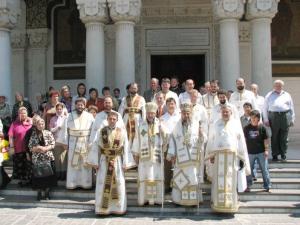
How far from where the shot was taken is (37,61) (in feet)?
54.7

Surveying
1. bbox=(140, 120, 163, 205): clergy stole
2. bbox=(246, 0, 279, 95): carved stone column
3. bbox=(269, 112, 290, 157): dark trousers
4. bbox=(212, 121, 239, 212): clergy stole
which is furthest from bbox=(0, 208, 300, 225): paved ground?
bbox=(246, 0, 279, 95): carved stone column

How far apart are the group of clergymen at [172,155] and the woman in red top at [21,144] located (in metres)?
1.47

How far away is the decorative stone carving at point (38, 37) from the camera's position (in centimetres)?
1652

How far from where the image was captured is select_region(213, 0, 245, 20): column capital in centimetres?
1217

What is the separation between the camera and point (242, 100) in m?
10.5

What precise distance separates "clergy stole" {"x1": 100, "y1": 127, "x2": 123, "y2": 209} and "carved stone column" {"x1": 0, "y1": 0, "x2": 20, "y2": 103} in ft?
18.3

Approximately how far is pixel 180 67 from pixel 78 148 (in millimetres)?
7405

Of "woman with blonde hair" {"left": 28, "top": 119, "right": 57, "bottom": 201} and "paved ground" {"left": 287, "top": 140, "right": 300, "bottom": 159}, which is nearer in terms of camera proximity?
"woman with blonde hair" {"left": 28, "top": 119, "right": 57, "bottom": 201}

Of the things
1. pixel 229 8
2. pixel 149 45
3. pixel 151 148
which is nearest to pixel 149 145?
pixel 151 148

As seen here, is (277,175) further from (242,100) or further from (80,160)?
(80,160)

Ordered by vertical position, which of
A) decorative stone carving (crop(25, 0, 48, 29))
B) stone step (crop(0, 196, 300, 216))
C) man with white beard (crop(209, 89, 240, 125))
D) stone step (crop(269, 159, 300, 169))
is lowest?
stone step (crop(0, 196, 300, 216))

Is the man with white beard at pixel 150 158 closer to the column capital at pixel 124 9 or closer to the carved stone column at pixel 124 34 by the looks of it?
the carved stone column at pixel 124 34

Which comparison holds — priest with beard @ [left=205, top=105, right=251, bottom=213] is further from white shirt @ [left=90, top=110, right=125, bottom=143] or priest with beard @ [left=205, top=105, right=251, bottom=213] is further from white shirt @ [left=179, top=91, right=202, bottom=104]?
white shirt @ [left=90, top=110, right=125, bottom=143]

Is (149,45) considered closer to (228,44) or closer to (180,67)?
(180,67)
